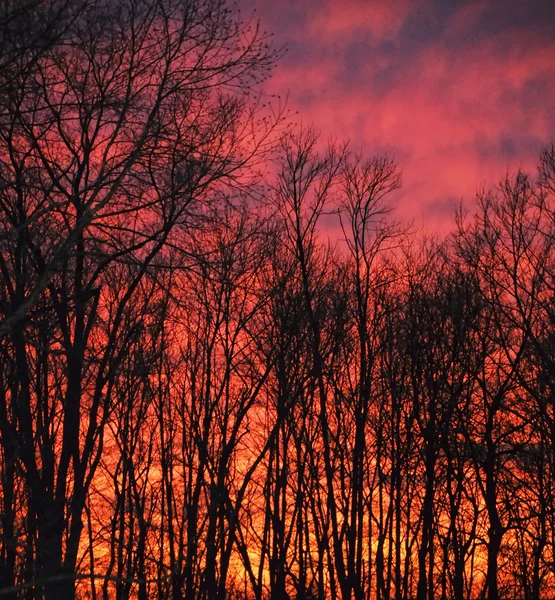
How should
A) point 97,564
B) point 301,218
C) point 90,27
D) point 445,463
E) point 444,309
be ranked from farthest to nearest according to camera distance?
point 97,564
point 445,463
point 444,309
point 301,218
point 90,27

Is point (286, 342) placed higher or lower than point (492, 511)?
higher

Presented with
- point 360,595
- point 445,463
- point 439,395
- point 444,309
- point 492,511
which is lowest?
point 360,595

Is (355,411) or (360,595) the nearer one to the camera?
(360,595)

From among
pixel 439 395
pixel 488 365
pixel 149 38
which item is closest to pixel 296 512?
pixel 439 395

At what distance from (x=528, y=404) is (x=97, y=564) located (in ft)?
55.5

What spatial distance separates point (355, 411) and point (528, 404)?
5493 millimetres

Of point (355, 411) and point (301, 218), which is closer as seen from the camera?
point (301, 218)

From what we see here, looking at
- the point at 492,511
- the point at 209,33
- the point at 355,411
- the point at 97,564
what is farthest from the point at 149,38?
the point at 97,564

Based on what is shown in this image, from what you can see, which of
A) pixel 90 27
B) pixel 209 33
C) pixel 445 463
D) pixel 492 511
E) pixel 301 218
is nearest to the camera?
pixel 90 27

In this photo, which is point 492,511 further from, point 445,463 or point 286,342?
point 286,342

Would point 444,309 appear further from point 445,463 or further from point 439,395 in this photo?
point 445,463

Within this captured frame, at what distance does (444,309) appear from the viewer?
23.4 m

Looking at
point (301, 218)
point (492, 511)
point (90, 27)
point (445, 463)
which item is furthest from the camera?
point (445, 463)

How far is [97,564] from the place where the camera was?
2720 cm
